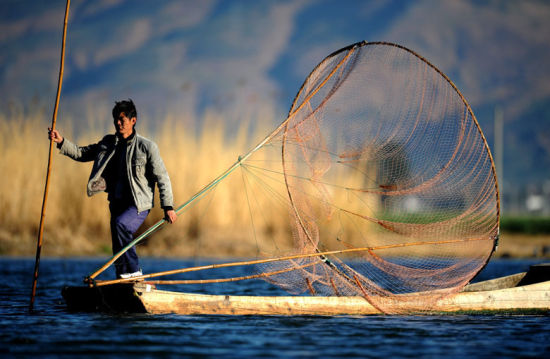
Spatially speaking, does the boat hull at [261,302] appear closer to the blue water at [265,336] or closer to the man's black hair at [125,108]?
the blue water at [265,336]

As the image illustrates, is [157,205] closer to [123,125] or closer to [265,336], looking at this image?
[123,125]

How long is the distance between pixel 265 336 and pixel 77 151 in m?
2.75

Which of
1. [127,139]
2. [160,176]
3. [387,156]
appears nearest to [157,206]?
[387,156]

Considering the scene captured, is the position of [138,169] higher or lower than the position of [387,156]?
lower

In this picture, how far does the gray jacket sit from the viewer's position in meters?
6.93

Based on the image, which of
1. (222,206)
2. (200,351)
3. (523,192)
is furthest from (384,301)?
(523,192)

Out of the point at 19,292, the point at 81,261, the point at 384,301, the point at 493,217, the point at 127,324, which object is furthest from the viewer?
the point at 81,261

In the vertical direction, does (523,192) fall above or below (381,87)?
above

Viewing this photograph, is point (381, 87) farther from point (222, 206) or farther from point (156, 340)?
point (222, 206)

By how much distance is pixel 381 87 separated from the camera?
29.1 feet

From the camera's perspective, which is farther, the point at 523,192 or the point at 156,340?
the point at 523,192

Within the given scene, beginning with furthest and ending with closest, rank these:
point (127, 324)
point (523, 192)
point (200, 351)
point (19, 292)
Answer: point (523, 192)
point (19, 292)
point (127, 324)
point (200, 351)

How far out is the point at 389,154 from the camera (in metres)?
8.52

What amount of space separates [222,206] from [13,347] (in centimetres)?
1150
